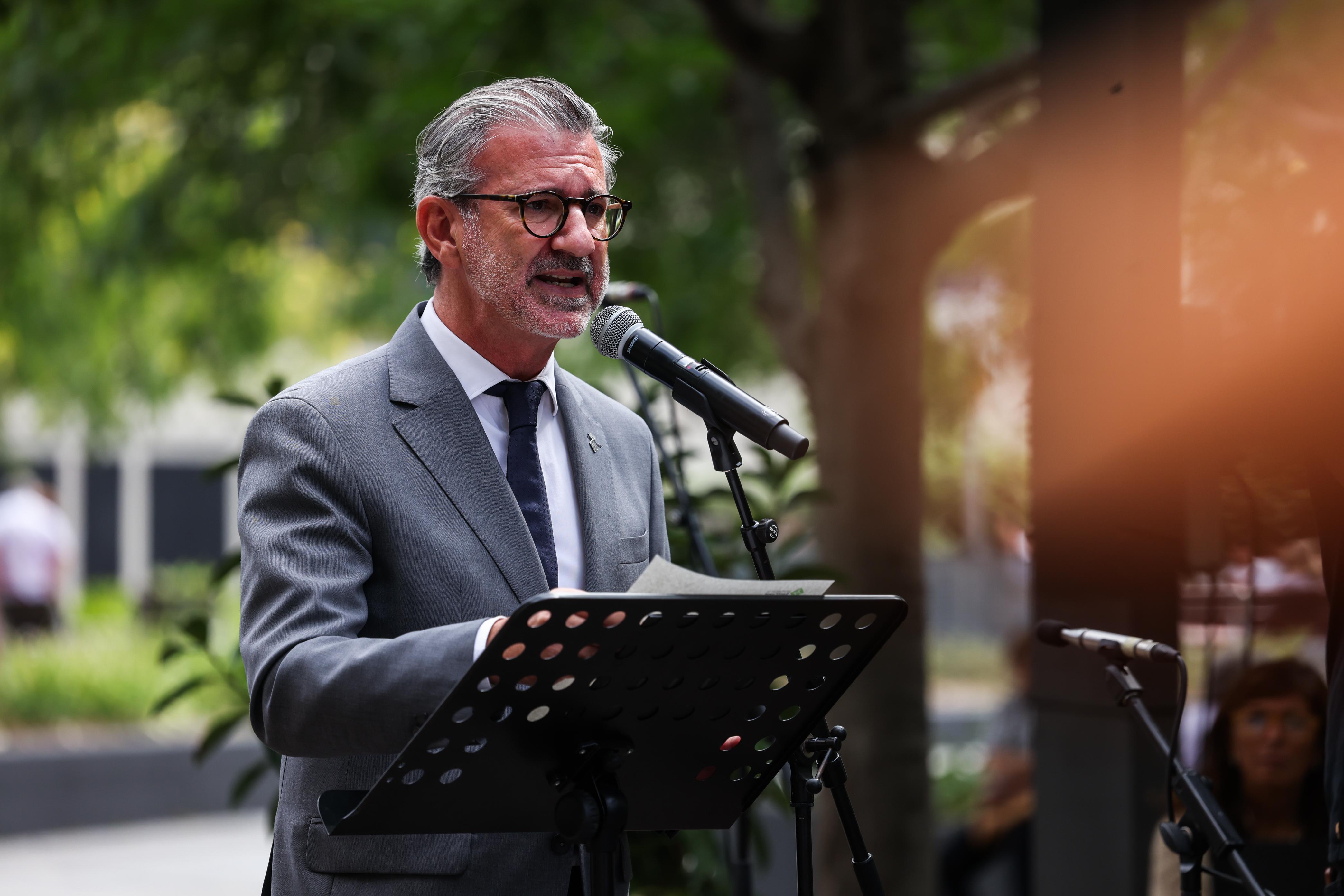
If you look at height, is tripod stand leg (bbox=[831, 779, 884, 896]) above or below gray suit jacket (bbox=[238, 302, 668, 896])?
below

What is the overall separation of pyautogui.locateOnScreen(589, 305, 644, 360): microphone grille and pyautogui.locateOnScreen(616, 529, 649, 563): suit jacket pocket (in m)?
0.31

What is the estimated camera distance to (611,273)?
→ 21.1 feet

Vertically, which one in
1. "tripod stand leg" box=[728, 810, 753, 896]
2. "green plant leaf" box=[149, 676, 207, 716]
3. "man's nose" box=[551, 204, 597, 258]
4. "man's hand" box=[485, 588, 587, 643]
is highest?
"man's nose" box=[551, 204, 597, 258]

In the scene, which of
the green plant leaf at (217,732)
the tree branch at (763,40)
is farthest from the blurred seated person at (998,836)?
the green plant leaf at (217,732)

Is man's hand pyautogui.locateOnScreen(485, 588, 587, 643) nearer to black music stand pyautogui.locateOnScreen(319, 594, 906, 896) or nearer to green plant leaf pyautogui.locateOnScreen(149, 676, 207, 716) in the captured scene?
black music stand pyautogui.locateOnScreen(319, 594, 906, 896)

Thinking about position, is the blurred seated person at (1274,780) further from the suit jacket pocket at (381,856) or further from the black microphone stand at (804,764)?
the suit jacket pocket at (381,856)

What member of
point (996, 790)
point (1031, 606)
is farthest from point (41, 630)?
point (1031, 606)

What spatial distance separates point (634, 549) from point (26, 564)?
11.2m

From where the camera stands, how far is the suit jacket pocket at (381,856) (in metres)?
2.04

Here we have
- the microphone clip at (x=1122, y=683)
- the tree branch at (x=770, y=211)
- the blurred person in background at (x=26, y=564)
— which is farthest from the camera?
the blurred person in background at (x=26, y=564)

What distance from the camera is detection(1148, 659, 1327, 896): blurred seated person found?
4027 millimetres

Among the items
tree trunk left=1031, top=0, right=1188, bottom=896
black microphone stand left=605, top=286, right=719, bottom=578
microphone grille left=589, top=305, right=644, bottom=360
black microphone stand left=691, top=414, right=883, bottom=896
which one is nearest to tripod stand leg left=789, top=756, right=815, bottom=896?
black microphone stand left=691, top=414, right=883, bottom=896

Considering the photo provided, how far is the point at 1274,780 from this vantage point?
414 cm

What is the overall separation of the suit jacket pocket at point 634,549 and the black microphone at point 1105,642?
0.94m
